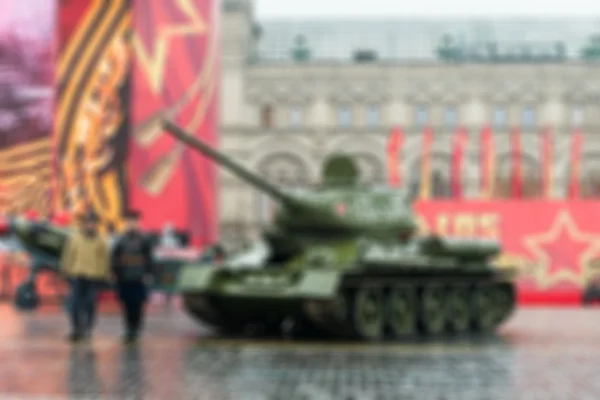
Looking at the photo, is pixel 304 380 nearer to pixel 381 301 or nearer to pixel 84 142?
pixel 381 301

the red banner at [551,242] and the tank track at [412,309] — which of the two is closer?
the tank track at [412,309]

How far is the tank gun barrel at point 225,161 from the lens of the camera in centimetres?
1784

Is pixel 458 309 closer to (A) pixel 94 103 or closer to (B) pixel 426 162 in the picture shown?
(A) pixel 94 103

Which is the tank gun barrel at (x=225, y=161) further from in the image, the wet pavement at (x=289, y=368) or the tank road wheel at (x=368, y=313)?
the wet pavement at (x=289, y=368)

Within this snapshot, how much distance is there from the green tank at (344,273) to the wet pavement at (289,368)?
704 mm

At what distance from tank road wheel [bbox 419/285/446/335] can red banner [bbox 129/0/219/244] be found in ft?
34.6

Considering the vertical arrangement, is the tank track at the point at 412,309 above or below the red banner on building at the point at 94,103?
below

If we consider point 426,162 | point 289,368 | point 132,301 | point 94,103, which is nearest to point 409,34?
point 426,162

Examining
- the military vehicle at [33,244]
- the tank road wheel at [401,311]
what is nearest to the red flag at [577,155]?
the military vehicle at [33,244]

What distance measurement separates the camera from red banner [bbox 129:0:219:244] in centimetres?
2859

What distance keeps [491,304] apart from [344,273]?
4.99 meters

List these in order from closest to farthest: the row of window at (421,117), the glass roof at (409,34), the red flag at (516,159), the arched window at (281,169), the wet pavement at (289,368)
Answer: the wet pavement at (289,368) → the red flag at (516,159) → the arched window at (281,169) → the row of window at (421,117) → the glass roof at (409,34)

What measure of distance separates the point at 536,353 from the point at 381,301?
343 centimetres

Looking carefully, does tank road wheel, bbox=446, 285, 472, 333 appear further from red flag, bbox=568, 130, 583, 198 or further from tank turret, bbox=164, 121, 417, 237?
red flag, bbox=568, 130, 583, 198
